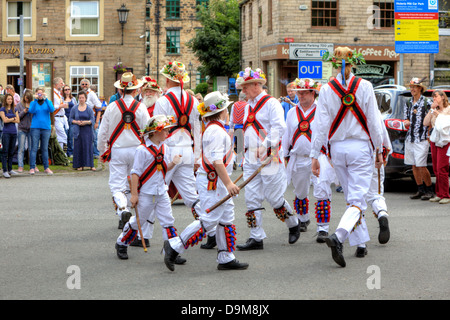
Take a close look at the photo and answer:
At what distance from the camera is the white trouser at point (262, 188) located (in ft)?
28.5

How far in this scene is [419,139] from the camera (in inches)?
528

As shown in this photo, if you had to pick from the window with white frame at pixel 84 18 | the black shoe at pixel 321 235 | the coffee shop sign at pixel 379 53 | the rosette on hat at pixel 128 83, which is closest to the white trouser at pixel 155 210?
the black shoe at pixel 321 235

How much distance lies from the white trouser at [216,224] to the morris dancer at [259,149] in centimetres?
115

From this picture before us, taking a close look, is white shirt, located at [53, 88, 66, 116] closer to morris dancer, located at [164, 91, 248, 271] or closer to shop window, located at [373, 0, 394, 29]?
morris dancer, located at [164, 91, 248, 271]

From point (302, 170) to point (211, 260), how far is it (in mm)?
2174

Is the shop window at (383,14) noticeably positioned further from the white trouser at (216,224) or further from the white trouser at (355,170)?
the white trouser at (216,224)

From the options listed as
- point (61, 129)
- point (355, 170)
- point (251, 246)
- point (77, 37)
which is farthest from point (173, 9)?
point (355, 170)

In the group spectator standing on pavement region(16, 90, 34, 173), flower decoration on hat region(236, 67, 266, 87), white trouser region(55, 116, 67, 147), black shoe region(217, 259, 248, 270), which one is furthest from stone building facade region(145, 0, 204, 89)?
black shoe region(217, 259, 248, 270)

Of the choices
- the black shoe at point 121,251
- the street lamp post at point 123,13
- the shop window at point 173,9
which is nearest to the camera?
the black shoe at point 121,251

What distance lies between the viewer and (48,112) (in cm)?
1798

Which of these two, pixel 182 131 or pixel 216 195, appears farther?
pixel 182 131

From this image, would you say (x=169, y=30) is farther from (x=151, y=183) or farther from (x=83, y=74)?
(x=151, y=183)

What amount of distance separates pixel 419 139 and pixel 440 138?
0.48 m

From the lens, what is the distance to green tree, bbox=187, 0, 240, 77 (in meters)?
49.1
